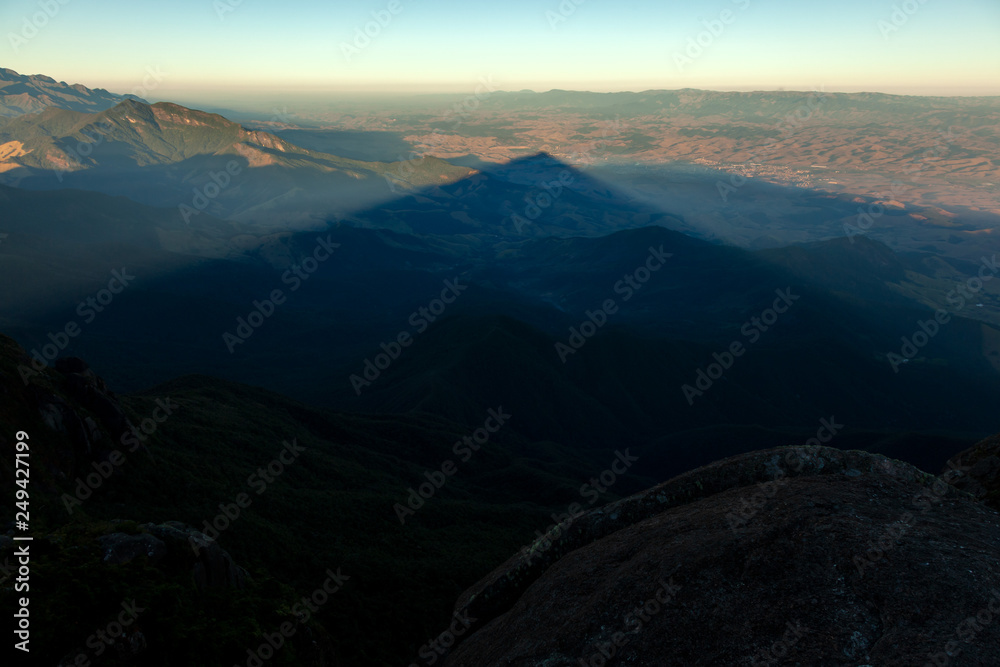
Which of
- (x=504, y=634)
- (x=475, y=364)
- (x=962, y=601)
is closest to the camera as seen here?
(x=962, y=601)

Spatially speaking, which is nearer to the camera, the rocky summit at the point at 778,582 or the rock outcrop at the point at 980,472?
the rocky summit at the point at 778,582

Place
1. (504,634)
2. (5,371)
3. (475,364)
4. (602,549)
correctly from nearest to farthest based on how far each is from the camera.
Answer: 1. (504,634)
2. (602,549)
3. (5,371)
4. (475,364)

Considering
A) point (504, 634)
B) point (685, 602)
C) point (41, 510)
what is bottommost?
point (41, 510)

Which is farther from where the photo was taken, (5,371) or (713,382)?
(713,382)

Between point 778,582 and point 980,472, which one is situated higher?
point 778,582

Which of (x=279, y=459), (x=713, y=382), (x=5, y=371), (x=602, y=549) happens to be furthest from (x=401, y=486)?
(x=713, y=382)

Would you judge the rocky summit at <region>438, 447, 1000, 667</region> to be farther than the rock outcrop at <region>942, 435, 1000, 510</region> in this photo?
No

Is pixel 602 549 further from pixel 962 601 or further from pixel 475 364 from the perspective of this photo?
pixel 475 364

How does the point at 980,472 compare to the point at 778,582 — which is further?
the point at 980,472
